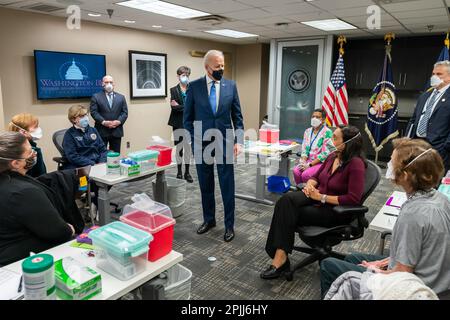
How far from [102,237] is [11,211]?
0.47m

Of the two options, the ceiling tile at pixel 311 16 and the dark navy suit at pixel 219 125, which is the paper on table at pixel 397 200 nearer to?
the dark navy suit at pixel 219 125

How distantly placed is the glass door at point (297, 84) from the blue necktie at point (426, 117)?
3.20m

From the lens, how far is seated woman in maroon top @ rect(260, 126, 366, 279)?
235cm

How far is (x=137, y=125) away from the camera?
6.17 meters

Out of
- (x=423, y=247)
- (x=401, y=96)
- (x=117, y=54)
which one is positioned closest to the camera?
(x=423, y=247)

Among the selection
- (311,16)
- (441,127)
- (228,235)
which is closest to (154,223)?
(228,235)

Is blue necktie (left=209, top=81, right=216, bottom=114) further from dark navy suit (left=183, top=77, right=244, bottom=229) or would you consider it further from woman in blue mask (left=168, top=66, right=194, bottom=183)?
woman in blue mask (left=168, top=66, right=194, bottom=183)

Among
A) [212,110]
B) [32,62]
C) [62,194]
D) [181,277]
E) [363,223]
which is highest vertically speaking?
[32,62]

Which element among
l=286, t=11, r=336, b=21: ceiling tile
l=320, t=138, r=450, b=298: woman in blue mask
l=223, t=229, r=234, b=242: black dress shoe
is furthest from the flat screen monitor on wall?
l=320, t=138, r=450, b=298: woman in blue mask

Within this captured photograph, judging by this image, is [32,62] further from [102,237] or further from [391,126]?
[391,126]

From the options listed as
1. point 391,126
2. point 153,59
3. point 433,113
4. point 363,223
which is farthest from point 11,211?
point 391,126

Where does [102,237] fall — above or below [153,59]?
below

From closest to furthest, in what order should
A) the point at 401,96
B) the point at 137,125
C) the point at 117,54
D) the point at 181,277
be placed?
the point at 181,277, the point at 117,54, the point at 137,125, the point at 401,96

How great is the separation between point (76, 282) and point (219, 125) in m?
2.05
